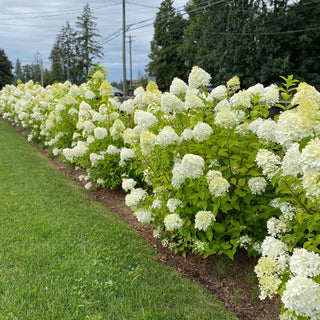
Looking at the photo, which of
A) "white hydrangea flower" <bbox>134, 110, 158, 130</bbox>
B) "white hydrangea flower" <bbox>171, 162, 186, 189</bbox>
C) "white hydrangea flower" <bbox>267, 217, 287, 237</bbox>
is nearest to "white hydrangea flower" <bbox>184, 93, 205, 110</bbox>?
"white hydrangea flower" <bbox>134, 110, 158, 130</bbox>

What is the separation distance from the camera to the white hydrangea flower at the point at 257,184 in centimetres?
282

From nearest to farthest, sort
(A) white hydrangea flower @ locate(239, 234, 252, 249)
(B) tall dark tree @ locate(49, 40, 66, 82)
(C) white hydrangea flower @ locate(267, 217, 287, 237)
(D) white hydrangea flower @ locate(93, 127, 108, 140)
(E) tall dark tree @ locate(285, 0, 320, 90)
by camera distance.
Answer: (C) white hydrangea flower @ locate(267, 217, 287, 237) → (A) white hydrangea flower @ locate(239, 234, 252, 249) → (D) white hydrangea flower @ locate(93, 127, 108, 140) → (E) tall dark tree @ locate(285, 0, 320, 90) → (B) tall dark tree @ locate(49, 40, 66, 82)

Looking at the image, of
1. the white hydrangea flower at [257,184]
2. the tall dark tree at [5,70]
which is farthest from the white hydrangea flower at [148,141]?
the tall dark tree at [5,70]

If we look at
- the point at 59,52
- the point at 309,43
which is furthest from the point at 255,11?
the point at 59,52

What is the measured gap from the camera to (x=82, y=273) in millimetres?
3051

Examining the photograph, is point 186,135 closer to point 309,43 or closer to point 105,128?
point 105,128

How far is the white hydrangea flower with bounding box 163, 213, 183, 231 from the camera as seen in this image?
3.09 meters

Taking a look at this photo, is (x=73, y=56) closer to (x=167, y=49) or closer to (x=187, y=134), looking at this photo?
(x=167, y=49)

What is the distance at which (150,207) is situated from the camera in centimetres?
378

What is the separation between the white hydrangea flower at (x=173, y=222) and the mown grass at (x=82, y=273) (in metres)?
0.57

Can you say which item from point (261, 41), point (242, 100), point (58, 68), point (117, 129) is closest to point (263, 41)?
point (261, 41)

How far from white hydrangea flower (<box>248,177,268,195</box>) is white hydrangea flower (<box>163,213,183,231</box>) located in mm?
765

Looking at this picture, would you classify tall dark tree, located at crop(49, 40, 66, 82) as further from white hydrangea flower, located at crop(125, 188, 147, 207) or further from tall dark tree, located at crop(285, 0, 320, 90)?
white hydrangea flower, located at crop(125, 188, 147, 207)

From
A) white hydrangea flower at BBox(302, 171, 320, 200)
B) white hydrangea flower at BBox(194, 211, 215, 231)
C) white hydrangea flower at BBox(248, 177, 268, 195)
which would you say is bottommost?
white hydrangea flower at BBox(194, 211, 215, 231)
